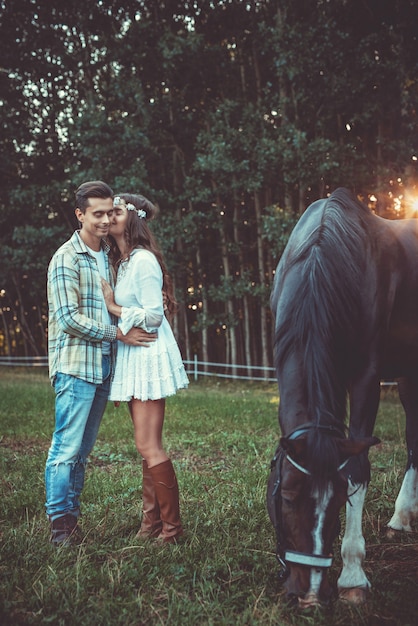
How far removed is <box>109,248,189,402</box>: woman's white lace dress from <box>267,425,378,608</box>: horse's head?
101 centimetres

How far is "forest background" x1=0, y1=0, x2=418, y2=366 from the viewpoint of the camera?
35.7ft

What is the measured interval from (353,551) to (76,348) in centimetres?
182

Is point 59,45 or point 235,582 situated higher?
point 59,45

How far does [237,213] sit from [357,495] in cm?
1210

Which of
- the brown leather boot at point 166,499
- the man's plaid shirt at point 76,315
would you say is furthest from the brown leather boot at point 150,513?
the man's plaid shirt at point 76,315

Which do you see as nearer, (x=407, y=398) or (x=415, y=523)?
(x=415, y=523)

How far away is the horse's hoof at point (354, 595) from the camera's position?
8.33ft

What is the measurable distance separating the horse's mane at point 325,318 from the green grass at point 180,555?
846 mm

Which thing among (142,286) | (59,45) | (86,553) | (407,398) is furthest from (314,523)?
(59,45)

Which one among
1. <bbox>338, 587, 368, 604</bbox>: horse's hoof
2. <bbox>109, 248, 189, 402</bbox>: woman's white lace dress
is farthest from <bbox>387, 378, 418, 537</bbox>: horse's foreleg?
<bbox>109, 248, 189, 402</bbox>: woman's white lace dress

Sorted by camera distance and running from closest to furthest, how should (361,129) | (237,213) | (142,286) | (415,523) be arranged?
1. (142,286)
2. (415,523)
3. (361,129)
4. (237,213)

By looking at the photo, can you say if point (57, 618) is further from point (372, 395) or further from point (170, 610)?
point (372, 395)

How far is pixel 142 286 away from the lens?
125 inches

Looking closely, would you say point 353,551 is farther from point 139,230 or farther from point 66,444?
point 139,230
